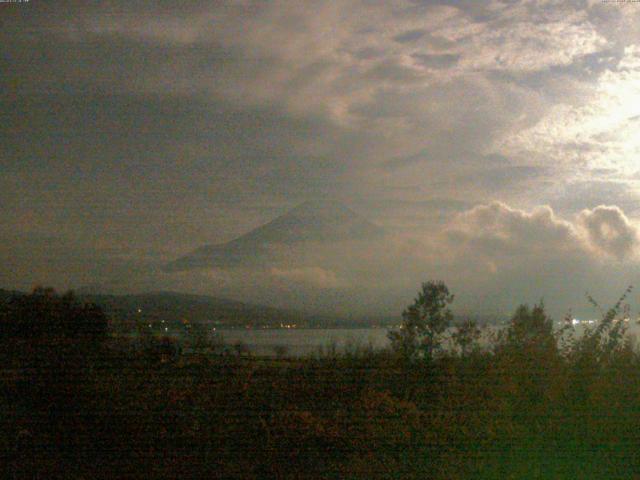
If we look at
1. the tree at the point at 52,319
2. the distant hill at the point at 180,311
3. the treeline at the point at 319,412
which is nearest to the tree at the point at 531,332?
the treeline at the point at 319,412

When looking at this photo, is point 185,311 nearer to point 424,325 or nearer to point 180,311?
point 180,311

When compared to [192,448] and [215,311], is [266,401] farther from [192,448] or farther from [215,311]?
[215,311]

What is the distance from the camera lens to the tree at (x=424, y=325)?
19.3 feet

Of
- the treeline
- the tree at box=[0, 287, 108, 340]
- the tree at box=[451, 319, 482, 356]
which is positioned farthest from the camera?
the tree at box=[451, 319, 482, 356]

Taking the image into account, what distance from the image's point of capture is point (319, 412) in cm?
487

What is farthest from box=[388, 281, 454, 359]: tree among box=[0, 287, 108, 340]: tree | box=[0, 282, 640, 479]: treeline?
box=[0, 287, 108, 340]: tree

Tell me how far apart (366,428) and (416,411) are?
0.43 m

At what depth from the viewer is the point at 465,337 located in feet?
19.8

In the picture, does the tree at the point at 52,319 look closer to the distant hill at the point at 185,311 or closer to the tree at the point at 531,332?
the distant hill at the point at 185,311

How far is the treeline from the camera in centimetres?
448

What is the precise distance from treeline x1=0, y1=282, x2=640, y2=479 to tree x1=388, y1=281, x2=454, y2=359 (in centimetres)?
4

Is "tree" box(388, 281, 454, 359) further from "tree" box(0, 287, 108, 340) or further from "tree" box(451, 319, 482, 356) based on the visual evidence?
"tree" box(0, 287, 108, 340)

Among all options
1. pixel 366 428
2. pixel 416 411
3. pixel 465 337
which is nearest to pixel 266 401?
pixel 366 428

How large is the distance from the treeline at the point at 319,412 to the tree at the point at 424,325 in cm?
4
